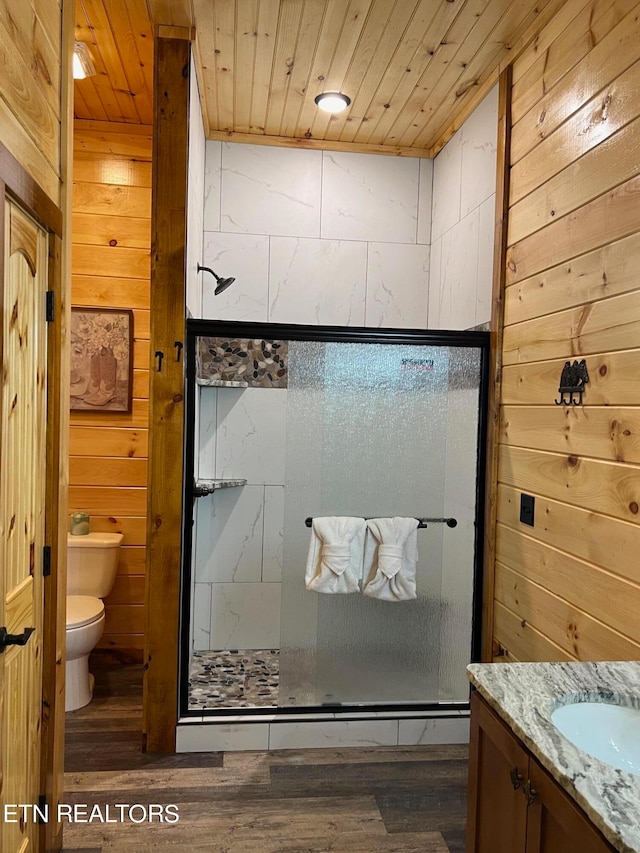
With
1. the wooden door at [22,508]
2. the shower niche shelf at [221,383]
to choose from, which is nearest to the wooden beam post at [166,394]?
the shower niche shelf at [221,383]

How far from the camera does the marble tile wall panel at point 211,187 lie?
3.21 meters

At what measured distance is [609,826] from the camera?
915 millimetres

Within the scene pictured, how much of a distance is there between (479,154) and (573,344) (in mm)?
1212

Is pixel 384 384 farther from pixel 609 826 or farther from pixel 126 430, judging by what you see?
pixel 609 826

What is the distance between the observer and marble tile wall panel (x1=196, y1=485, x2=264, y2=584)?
10.5ft

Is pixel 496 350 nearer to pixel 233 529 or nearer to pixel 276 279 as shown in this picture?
pixel 276 279

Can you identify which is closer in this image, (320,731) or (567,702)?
(567,702)

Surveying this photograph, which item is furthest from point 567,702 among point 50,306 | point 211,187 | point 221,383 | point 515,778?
point 211,187

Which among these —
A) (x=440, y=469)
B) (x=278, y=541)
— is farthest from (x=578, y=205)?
(x=278, y=541)

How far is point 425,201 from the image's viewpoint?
337cm

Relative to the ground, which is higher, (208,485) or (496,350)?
(496,350)

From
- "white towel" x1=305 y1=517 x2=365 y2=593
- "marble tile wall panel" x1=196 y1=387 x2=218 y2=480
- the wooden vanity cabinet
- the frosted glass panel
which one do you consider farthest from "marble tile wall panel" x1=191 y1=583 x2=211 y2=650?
the wooden vanity cabinet

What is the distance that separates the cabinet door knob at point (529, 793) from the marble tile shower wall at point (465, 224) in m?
1.84

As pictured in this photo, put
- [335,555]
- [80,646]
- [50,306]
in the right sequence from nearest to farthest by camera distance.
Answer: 1. [50,306]
2. [335,555]
3. [80,646]
